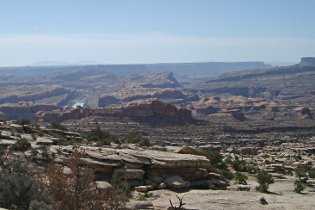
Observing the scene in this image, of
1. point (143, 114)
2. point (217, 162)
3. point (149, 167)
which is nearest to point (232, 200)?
point (149, 167)

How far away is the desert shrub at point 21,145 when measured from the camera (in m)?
29.0

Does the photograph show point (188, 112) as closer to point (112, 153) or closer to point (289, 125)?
point (289, 125)

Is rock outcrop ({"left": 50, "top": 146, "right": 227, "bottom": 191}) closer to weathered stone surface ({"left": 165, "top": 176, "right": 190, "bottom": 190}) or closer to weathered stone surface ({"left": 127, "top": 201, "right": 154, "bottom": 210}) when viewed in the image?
weathered stone surface ({"left": 165, "top": 176, "right": 190, "bottom": 190})

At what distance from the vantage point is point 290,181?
110 ft

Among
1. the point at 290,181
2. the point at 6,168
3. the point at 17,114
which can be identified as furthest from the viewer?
the point at 17,114

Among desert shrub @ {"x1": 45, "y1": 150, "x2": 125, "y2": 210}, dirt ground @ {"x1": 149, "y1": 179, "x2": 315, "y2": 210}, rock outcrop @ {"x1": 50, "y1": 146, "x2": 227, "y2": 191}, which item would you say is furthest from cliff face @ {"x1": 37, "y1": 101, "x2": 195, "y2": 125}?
desert shrub @ {"x1": 45, "y1": 150, "x2": 125, "y2": 210}

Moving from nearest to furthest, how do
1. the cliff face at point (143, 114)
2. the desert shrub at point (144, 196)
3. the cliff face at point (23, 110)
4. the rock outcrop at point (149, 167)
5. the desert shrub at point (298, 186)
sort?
the desert shrub at point (144, 196)
the rock outcrop at point (149, 167)
the desert shrub at point (298, 186)
the cliff face at point (143, 114)
the cliff face at point (23, 110)

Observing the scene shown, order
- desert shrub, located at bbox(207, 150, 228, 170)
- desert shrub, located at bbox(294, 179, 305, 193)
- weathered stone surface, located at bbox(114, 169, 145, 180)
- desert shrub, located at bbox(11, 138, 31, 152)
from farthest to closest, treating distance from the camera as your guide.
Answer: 1. desert shrub, located at bbox(207, 150, 228, 170)
2. desert shrub, located at bbox(294, 179, 305, 193)
3. desert shrub, located at bbox(11, 138, 31, 152)
4. weathered stone surface, located at bbox(114, 169, 145, 180)

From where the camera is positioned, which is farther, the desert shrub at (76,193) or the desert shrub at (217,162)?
the desert shrub at (217,162)

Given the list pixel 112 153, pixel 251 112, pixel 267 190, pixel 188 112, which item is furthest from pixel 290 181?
pixel 251 112

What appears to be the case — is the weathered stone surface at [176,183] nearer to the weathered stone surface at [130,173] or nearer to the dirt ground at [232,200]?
the dirt ground at [232,200]

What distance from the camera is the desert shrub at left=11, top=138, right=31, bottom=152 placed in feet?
95.3

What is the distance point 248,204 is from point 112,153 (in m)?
8.25

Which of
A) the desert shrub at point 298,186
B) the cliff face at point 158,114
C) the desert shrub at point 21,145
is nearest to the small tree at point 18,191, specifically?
the desert shrub at point 21,145
